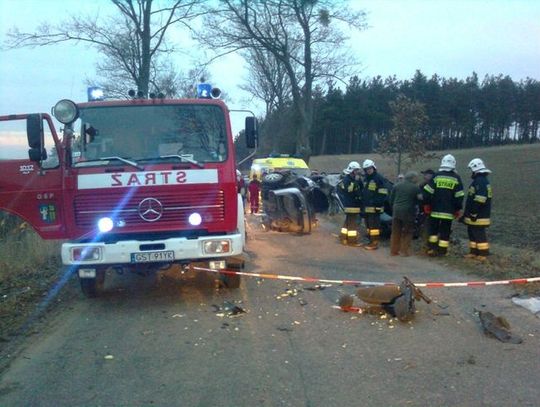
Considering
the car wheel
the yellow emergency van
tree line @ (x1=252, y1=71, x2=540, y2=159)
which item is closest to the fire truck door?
the car wheel

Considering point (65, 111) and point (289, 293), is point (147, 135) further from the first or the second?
point (289, 293)

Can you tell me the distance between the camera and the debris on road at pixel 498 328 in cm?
536

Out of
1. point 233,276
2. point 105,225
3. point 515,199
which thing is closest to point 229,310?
point 233,276

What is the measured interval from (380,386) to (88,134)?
15.3ft

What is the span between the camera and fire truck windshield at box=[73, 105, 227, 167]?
6.89 m

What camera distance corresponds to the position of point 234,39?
23672 millimetres

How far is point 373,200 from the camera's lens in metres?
11.3

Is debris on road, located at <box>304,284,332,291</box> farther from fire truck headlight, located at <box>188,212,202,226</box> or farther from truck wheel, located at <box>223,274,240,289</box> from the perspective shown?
fire truck headlight, located at <box>188,212,202,226</box>

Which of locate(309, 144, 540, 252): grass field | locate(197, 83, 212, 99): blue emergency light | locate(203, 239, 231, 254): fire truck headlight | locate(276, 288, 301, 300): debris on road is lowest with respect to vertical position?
locate(309, 144, 540, 252): grass field

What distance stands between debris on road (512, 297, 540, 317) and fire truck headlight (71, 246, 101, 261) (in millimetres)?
4982

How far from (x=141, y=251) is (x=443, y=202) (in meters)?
5.55

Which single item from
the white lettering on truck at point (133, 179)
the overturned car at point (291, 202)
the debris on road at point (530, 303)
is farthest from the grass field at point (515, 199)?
the white lettering on truck at point (133, 179)

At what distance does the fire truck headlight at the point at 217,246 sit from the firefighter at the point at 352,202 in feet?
17.5

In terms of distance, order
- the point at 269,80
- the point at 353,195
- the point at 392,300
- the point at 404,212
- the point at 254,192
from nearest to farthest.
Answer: the point at 392,300
the point at 404,212
the point at 353,195
the point at 254,192
the point at 269,80
